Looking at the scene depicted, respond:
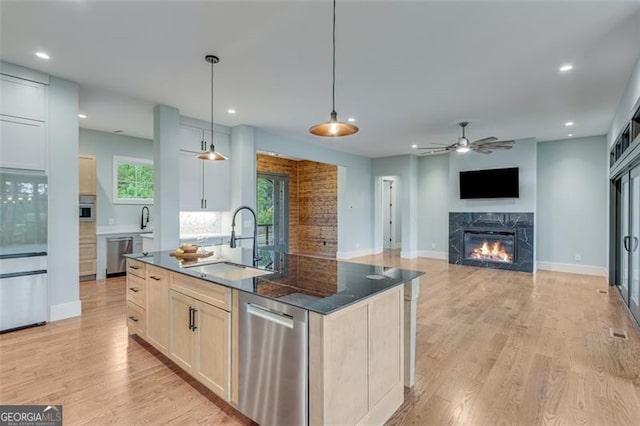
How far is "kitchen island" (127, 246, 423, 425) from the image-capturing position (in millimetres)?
1588

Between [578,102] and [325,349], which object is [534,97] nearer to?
[578,102]

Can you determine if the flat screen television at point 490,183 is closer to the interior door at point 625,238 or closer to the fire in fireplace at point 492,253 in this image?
the fire in fireplace at point 492,253

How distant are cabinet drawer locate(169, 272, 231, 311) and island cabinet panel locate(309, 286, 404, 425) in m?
0.74

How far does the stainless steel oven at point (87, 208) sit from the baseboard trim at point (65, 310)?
8.40ft

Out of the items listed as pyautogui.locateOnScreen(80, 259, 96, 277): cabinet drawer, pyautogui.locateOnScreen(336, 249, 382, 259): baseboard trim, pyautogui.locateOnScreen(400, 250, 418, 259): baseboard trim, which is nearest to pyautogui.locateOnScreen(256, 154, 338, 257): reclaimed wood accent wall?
pyautogui.locateOnScreen(336, 249, 382, 259): baseboard trim

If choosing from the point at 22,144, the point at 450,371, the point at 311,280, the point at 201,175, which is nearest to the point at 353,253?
the point at 201,175

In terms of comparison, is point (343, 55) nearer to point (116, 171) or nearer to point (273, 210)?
point (116, 171)

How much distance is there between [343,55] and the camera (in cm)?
314

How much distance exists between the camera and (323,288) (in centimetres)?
192

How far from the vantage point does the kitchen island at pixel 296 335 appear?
62.5 inches

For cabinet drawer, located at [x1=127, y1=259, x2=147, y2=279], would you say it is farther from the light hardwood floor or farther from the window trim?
the window trim

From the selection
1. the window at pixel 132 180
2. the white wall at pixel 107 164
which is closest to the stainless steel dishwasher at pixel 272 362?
the white wall at pixel 107 164

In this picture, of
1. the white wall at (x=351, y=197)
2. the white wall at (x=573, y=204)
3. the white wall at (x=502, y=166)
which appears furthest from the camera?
the white wall at (x=351, y=197)

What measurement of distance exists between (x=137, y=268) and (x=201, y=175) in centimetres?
264
